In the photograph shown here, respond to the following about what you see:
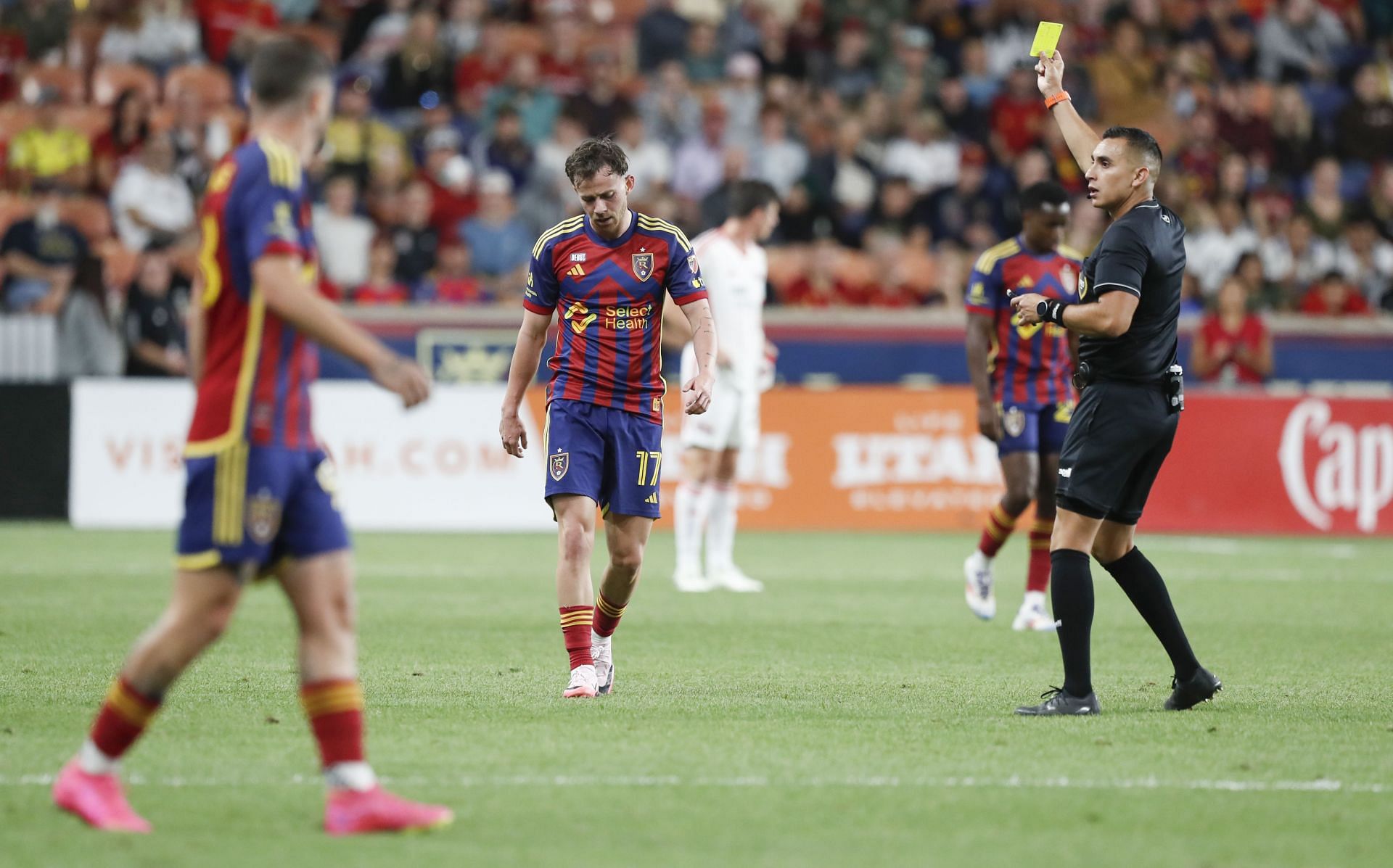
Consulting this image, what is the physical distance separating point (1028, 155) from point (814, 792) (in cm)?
1716

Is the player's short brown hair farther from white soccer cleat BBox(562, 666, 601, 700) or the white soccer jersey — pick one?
the white soccer jersey

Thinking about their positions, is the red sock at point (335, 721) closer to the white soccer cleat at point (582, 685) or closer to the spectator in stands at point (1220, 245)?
the white soccer cleat at point (582, 685)

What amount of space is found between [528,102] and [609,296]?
1449cm

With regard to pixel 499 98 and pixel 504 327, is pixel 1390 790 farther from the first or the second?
pixel 499 98

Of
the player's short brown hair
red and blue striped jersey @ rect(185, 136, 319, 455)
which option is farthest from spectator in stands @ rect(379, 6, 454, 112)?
red and blue striped jersey @ rect(185, 136, 319, 455)

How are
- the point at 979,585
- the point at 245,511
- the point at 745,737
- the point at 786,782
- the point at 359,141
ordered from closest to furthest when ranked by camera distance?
the point at 245,511 → the point at 786,782 → the point at 745,737 → the point at 979,585 → the point at 359,141

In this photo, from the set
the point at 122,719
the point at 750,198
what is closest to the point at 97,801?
the point at 122,719

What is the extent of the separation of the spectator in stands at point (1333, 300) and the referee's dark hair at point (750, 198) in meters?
9.90

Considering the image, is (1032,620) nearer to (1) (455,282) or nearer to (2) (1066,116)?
(2) (1066,116)

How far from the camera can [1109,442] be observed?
24.5ft

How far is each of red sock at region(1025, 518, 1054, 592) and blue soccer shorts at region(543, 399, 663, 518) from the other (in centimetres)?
372

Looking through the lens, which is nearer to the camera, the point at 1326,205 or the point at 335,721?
the point at 335,721

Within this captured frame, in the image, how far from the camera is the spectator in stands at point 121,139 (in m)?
20.0

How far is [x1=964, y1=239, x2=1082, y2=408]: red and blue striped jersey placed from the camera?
36.3ft
